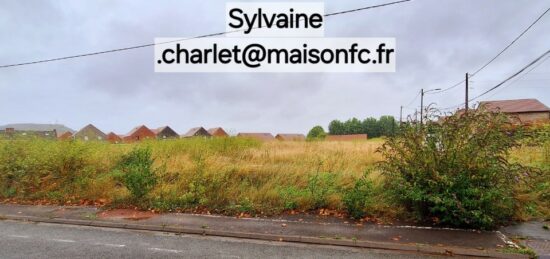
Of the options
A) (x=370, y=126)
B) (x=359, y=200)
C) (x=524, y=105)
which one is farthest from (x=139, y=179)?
(x=370, y=126)

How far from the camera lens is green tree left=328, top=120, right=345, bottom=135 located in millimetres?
96812

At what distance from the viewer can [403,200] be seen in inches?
257

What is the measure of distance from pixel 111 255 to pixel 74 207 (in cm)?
431

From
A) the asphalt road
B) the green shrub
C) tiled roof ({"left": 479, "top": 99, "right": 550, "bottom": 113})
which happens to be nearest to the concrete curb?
the asphalt road

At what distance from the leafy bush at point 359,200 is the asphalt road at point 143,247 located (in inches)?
63.7

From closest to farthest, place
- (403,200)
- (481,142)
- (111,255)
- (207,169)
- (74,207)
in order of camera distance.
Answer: (111,255), (481,142), (403,200), (74,207), (207,169)

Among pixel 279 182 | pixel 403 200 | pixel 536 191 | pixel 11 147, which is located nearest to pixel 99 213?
pixel 279 182

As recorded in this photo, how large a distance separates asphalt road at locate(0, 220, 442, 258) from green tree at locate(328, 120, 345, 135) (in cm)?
9235

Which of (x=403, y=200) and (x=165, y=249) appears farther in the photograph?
(x=403, y=200)

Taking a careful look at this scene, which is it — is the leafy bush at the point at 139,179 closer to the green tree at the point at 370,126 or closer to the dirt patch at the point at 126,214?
the dirt patch at the point at 126,214

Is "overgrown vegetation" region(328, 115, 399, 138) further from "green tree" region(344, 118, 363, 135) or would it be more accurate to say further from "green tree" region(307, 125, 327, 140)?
"green tree" region(307, 125, 327, 140)

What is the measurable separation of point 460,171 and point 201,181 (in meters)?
5.94

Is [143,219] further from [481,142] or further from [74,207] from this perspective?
[481,142]

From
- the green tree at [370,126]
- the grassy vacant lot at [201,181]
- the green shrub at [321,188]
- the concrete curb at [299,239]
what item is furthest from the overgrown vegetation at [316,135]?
the green tree at [370,126]
